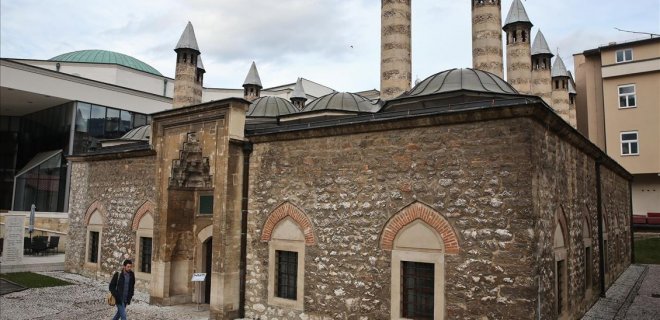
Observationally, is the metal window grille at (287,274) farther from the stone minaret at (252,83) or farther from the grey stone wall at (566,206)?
the stone minaret at (252,83)

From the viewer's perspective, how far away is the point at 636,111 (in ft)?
77.4

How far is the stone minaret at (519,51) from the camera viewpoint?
17750 mm

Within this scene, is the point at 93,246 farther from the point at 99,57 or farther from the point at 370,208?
the point at 99,57

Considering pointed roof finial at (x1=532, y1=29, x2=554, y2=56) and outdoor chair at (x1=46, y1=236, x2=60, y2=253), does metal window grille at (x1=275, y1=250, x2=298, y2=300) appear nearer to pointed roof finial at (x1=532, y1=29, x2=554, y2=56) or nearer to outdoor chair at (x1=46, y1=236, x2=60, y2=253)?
outdoor chair at (x1=46, y1=236, x2=60, y2=253)

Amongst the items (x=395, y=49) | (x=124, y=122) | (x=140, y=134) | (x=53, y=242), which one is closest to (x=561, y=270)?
(x=395, y=49)

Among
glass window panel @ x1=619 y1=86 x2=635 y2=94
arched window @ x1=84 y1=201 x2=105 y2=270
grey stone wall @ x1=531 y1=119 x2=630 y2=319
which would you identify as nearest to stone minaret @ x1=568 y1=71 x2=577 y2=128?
glass window panel @ x1=619 y1=86 x2=635 y2=94

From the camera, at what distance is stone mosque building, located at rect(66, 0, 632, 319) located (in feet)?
20.6

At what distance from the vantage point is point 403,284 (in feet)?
23.4

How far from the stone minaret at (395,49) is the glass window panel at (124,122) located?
1718 cm

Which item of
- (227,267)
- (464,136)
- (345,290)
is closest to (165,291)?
(227,267)

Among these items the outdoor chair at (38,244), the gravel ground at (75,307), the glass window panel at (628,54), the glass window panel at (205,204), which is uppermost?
the glass window panel at (628,54)

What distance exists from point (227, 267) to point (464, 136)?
5.08 m

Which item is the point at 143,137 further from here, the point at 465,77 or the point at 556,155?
the point at 556,155

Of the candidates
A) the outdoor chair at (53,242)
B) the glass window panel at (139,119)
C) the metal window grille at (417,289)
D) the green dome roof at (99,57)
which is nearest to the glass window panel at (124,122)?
the glass window panel at (139,119)
